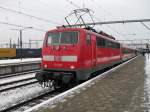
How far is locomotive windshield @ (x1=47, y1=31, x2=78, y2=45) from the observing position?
1411cm

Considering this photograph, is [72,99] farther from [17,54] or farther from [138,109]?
[17,54]

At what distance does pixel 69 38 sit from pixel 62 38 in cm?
35

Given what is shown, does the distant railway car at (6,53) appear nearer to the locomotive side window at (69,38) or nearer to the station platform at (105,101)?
Answer: the locomotive side window at (69,38)

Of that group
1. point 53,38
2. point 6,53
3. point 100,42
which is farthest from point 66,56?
point 6,53

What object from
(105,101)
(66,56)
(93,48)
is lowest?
(105,101)

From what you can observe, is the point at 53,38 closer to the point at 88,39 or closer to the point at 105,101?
the point at 88,39

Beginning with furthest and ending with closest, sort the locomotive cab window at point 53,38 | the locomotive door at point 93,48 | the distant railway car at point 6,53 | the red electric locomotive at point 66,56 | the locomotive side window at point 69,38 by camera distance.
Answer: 1. the distant railway car at point 6,53
2. the locomotive door at point 93,48
3. the locomotive cab window at point 53,38
4. the locomotive side window at point 69,38
5. the red electric locomotive at point 66,56

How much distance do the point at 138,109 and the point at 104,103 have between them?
1.22 m

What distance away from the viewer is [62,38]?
1433 centimetres

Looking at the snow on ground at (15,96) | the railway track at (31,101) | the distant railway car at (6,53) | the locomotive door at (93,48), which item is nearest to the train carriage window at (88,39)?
the locomotive door at (93,48)

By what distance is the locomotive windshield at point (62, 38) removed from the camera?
14.1 meters

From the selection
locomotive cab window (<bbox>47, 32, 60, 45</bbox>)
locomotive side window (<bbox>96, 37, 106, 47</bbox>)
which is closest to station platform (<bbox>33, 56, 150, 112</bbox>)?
locomotive cab window (<bbox>47, 32, 60, 45</bbox>)

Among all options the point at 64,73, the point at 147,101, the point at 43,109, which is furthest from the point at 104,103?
the point at 64,73

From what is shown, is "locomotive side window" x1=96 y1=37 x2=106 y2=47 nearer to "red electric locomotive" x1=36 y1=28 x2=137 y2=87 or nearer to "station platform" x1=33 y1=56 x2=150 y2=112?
"red electric locomotive" x1=36 y1=28 x2=137 y2=87
